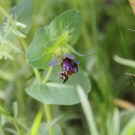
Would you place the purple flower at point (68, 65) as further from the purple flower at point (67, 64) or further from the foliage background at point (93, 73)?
the foliage background at point (93, 73)

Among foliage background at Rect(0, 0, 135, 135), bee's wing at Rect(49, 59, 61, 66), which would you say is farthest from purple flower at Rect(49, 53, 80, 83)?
foliage background at Rect(0, 0, 135, 135)

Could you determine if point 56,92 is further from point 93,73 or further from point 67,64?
point 93,73

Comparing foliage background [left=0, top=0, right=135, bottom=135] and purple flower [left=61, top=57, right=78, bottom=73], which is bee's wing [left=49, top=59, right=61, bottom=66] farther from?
foliage background [left=0, top=0, right=135, bottom=135]

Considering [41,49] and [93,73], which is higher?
[41,49]

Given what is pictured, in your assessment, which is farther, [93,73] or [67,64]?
[93,73]

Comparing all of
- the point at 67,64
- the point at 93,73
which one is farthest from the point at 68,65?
the point at 93,73

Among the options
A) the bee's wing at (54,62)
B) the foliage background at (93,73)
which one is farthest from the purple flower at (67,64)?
the foliage background at (93,73)

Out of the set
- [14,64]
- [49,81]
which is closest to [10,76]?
[14,64]

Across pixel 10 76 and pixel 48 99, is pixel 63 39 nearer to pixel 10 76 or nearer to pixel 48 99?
pixel 48 99
